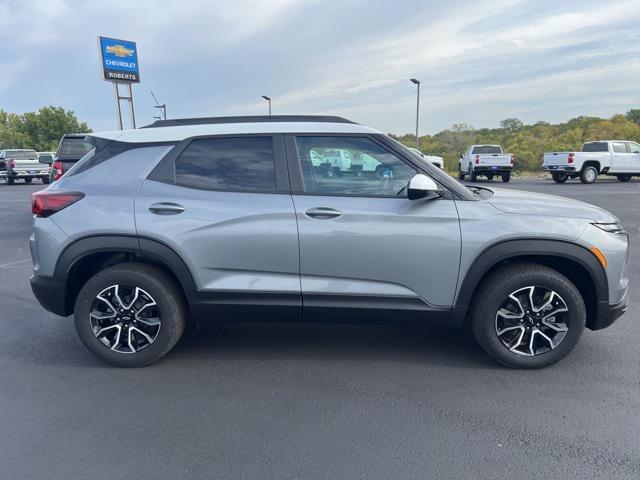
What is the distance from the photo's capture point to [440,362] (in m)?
3.73

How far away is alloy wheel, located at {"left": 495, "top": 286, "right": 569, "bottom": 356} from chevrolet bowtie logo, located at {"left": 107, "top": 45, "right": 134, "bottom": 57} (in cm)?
2846

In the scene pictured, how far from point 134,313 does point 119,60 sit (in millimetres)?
27493

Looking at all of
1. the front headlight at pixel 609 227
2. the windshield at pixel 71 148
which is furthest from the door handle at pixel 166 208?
the windshield at pixel 71 148

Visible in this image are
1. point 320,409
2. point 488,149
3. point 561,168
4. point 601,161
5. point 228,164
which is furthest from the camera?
point 488,149

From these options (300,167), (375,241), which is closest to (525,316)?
(375,241)

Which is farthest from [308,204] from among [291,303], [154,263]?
[154,263]

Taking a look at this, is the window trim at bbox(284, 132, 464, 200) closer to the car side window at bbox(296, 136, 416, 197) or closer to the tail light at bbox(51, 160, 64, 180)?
the car side window at bbox(296, 136, 416, 197)

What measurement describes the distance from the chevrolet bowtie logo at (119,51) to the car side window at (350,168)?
27.3m

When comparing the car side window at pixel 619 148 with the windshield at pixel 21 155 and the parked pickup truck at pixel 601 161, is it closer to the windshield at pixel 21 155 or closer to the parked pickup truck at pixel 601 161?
the parked pickup truck at pixel 601 161

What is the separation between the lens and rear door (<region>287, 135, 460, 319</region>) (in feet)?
11.1

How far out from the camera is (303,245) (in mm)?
3426

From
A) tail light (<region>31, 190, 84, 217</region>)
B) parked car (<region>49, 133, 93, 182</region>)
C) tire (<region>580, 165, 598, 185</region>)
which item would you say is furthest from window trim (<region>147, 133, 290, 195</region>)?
tire (<region>580, 165, 598, 185</region>)

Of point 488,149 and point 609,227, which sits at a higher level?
point 488,149

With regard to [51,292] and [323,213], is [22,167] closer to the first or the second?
[51,292]
